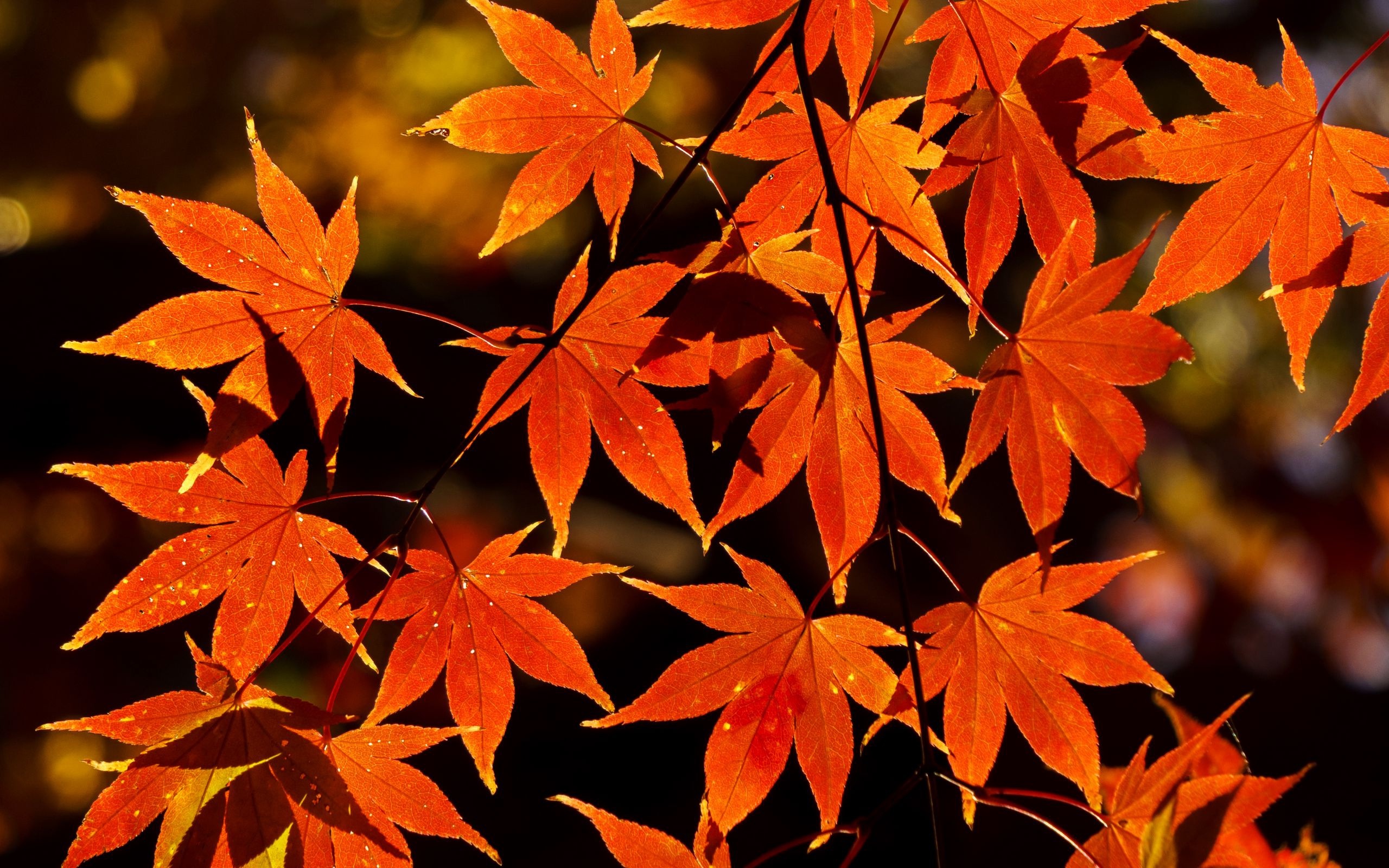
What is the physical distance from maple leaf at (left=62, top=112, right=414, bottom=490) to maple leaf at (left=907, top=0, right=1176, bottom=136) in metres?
0.45

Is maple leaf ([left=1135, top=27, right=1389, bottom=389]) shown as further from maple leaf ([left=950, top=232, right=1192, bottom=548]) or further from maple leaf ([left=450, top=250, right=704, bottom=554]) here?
maple leaf ([left=450, top=250, right=704, bottom=554])

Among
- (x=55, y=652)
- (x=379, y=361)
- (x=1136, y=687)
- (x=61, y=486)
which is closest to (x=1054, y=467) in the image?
(x=379, y=361)

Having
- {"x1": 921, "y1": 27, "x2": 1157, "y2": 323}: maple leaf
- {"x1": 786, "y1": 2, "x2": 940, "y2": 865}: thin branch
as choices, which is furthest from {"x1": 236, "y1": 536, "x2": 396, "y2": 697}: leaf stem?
{"x1": 921, "y1": 27, "x2": 1157, "y2": 323}: maple leaf

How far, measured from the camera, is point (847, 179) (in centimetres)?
74

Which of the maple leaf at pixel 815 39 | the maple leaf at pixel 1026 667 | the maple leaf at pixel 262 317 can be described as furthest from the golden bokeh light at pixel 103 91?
the maple leaf at pixel 1026 667

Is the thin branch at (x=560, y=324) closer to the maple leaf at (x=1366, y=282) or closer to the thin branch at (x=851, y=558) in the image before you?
the thin branch at (x=851, y=558)

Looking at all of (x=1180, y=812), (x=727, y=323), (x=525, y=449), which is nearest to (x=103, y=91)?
(x=525, y=449)

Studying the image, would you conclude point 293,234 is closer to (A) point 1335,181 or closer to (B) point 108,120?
(A) point 1335,181

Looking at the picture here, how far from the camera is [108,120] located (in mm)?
4852

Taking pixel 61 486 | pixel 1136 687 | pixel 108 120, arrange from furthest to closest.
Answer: pixel 108 120 < pixel 61 486 < pixel 1136 687

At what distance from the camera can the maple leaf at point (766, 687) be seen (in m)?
0.64

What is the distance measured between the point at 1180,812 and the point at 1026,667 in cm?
13

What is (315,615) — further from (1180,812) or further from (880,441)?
(1180,812)

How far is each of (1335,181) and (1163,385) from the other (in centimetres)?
332
